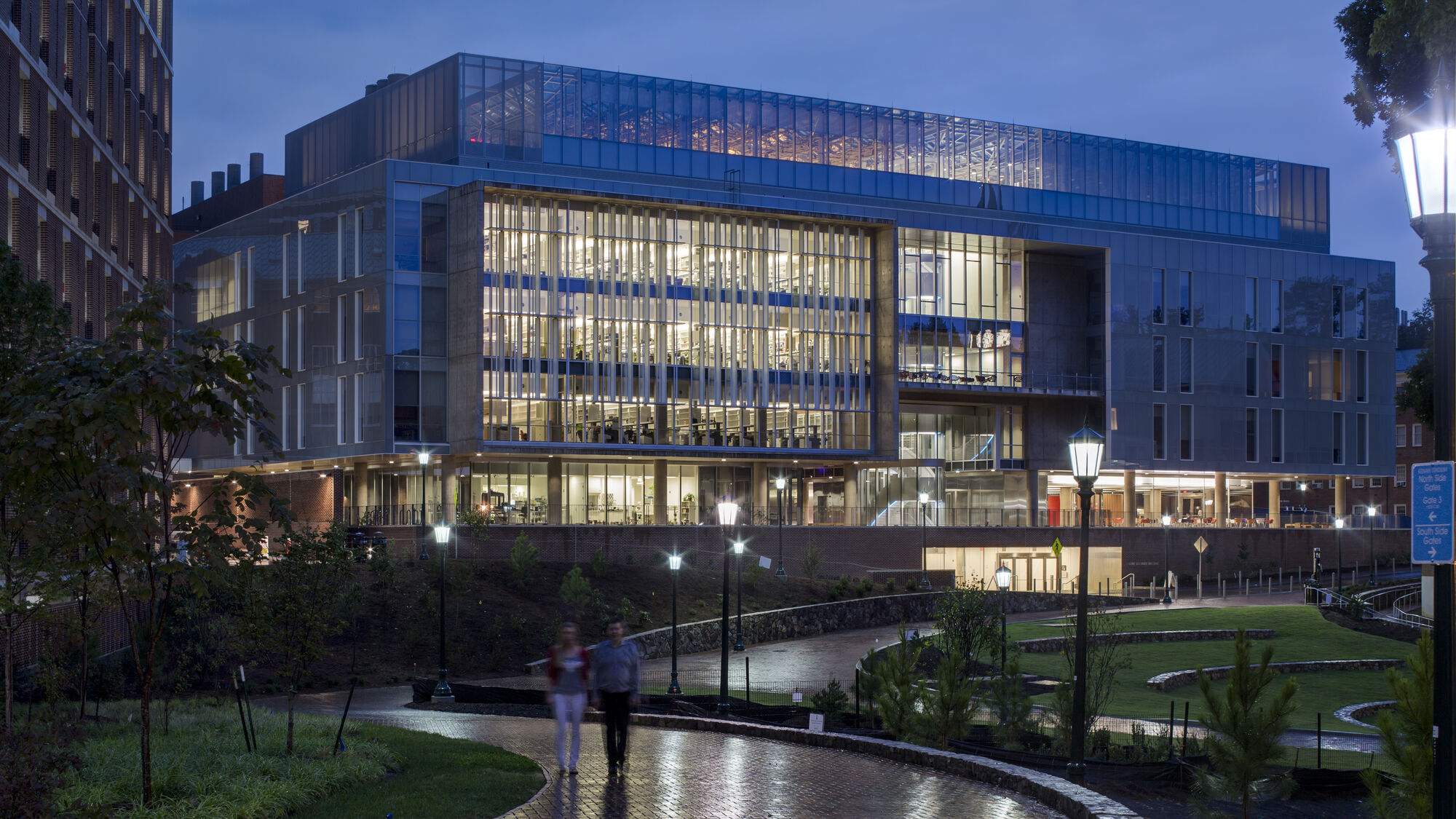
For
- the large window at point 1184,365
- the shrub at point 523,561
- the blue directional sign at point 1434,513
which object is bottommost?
the shrub at point 523,561

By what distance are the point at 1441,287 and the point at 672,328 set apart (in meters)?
60.2

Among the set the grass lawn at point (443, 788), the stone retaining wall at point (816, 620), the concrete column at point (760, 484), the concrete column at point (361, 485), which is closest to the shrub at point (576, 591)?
the stone retaining wall at point (816, 620)

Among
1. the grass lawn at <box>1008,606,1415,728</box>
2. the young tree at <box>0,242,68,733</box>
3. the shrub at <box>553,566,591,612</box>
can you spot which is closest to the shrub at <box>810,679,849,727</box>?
the grass lawn at <box>1008,606,1415,728</box>

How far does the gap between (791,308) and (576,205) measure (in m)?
12.6

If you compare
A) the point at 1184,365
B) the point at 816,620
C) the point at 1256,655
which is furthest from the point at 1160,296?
the point at 1256,655

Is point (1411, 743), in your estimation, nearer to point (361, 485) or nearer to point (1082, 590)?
point (1082, 590)

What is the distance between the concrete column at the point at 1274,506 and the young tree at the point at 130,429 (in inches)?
2998

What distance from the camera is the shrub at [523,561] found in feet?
147

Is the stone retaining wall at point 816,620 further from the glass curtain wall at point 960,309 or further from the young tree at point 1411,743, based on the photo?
the young tree at point 1411,743

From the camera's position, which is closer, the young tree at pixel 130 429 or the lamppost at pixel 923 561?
the young tree at pixel 130 429

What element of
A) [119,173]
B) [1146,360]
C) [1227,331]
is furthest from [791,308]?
[119,173]

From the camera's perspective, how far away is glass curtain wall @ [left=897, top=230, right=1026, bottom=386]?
75188 millimetres

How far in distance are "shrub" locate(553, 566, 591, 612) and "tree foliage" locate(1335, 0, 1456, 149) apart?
84.1 feet

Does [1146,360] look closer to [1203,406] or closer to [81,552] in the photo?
[1203,406]
